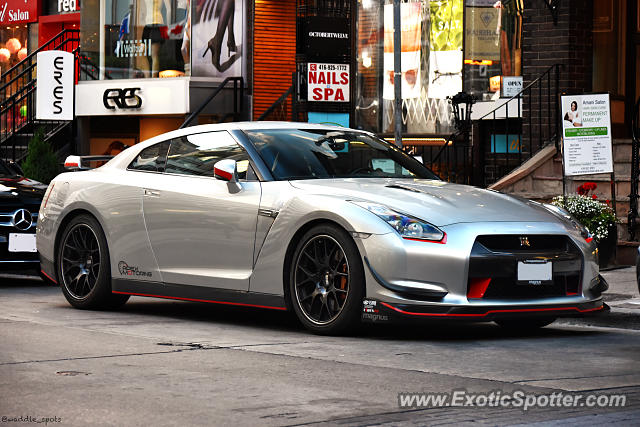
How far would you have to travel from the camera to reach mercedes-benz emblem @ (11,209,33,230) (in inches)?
485

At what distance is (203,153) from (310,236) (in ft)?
5.17

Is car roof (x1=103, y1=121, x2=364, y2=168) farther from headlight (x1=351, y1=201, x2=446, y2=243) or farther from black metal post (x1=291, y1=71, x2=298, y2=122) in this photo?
black metal post (x1=291, y1=71, x2=298, y2=122)

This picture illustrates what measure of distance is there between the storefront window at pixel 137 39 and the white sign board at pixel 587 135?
13126 mm

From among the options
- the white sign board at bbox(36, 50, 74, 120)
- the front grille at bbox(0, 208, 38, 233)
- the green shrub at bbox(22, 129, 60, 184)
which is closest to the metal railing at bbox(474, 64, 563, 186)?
the white sign board at bbox(36, 50, 74, 120)

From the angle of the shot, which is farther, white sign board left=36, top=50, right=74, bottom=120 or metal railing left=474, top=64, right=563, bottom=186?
white sign board left=36, top=50, right=74, bottom=120

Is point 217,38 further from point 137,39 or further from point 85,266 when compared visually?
point 85,266

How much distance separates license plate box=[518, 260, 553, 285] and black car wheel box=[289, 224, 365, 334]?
1.03 m

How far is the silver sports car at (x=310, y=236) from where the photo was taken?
26.1 ft

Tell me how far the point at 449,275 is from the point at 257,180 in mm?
1781

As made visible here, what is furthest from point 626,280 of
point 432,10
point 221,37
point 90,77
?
point 90,77

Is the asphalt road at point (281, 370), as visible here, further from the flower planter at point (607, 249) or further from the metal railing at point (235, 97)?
the metal railing at point (235, 97)

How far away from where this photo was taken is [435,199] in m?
8.35

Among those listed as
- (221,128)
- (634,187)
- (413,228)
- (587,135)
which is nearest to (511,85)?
(634,187)

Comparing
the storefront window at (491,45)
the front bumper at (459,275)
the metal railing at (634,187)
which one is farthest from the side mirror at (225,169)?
the storefront window at (491,45)
